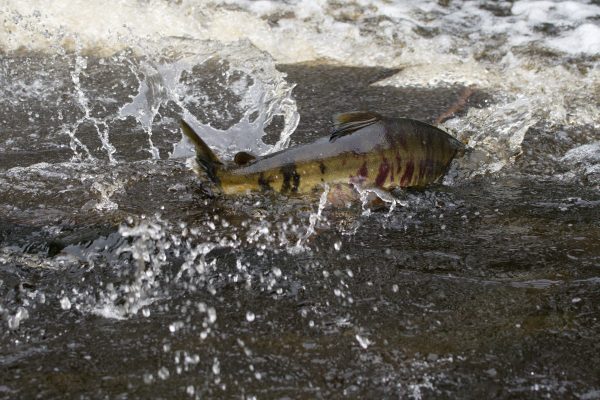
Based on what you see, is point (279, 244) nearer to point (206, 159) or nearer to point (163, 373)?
point (206, 159)

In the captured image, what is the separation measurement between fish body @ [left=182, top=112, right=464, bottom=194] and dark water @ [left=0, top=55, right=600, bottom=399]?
0.13 metres

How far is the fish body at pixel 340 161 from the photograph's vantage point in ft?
12.0

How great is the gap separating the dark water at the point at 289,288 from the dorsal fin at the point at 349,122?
0.40 m

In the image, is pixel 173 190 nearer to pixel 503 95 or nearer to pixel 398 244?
pixel 398 244

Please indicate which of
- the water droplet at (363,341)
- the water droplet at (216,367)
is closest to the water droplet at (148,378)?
the water droplet at (216,367)

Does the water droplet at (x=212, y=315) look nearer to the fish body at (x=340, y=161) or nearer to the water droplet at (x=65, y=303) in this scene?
the water droplet at (x=65, y=303)

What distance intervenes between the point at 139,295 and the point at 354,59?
4359mm

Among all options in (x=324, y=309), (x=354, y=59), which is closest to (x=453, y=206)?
(x=324, y=309)

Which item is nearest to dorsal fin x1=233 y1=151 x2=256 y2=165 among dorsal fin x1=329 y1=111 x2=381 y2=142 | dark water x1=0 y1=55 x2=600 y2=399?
dark water x1=0 y1=55 x2=600 y2=399

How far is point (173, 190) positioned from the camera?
4.05 meters

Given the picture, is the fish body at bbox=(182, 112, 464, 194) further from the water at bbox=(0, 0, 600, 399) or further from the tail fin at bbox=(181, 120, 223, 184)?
the water at bbox=(0, 0, 600, 399)

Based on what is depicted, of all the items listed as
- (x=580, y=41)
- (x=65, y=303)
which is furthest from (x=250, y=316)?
(x=580, y=41)

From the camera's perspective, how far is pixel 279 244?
3.53 m

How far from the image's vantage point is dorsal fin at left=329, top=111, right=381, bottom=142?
373 cm
